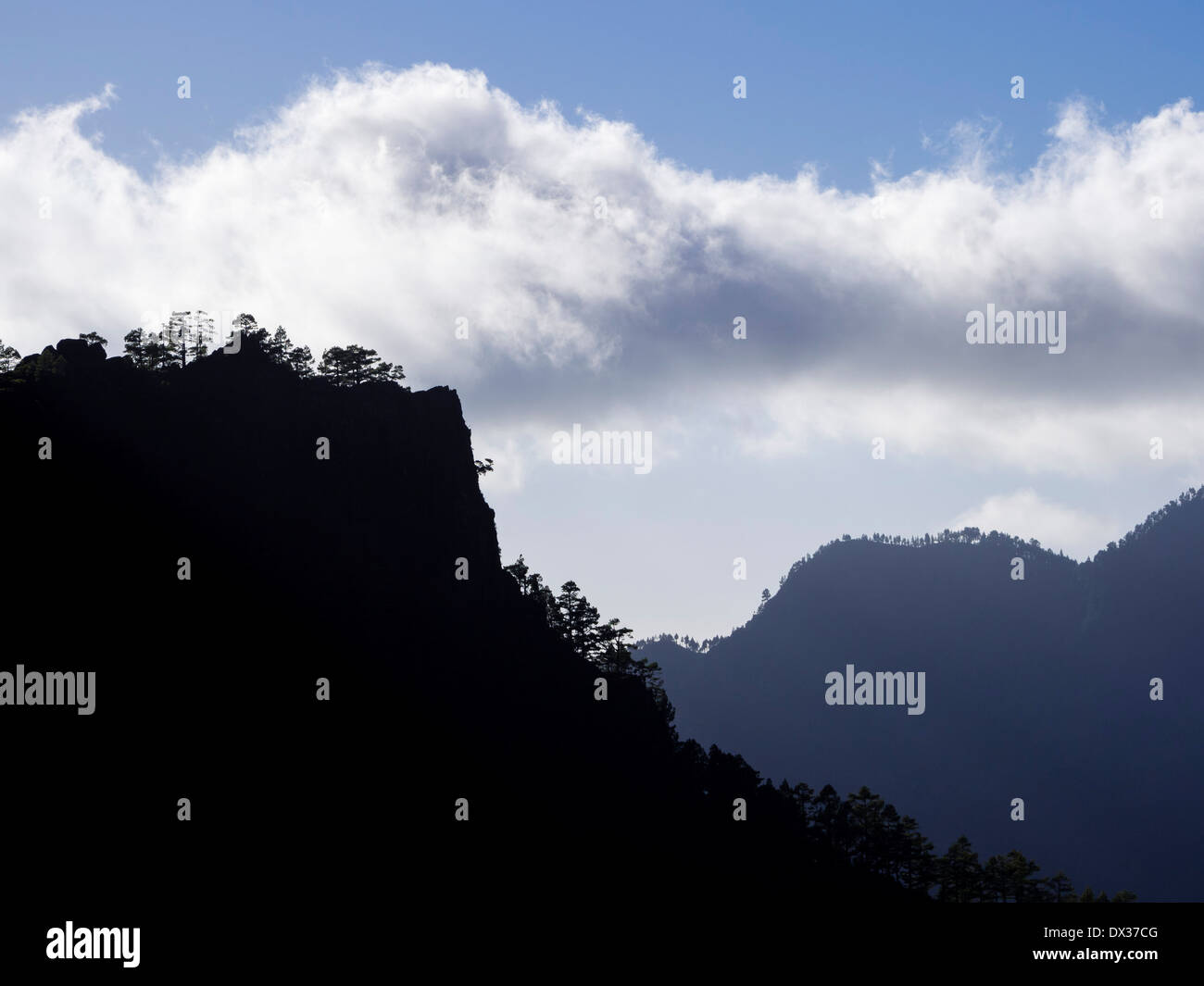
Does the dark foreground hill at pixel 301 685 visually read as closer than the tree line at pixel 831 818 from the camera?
Yes

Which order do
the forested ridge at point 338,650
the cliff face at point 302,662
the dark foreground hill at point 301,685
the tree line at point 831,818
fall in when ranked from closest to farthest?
the dark foreground hill at point 301,685, the cliff face at point 302,662, the forested ridge at point 338,650, the tree line at point 831,818

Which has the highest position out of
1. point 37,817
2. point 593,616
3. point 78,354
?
point 78,354

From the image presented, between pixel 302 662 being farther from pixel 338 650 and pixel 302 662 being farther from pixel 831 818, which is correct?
pixel 831 818

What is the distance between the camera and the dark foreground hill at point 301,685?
188 feet

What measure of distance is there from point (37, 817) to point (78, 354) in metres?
47.1

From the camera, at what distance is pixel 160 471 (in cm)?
7875

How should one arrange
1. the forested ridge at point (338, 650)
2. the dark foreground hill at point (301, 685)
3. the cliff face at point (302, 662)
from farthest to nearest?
the forested ridge at point (338, 650), the cliff face at point (302, 662), the dark foreground hill at point (301, 685)

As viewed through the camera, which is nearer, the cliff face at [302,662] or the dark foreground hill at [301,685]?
the dark foreground hill at [301,685]

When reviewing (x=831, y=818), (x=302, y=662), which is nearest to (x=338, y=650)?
(x=302, y=662)

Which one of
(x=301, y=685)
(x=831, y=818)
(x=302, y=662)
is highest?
(x=302, y=662)

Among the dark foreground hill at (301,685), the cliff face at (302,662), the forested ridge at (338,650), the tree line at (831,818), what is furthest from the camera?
the tree line at (831,818)

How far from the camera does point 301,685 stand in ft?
226
